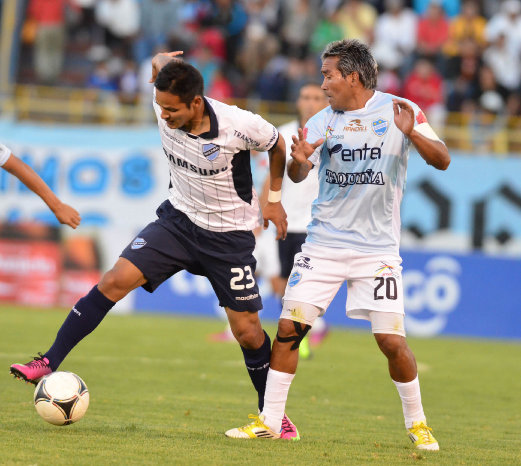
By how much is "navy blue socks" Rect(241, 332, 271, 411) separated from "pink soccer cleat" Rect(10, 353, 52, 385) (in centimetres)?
128

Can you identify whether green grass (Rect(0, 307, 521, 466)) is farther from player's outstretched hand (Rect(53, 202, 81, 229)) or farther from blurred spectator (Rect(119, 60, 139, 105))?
blurred spectator (Rect(119, 60, 139, 105))

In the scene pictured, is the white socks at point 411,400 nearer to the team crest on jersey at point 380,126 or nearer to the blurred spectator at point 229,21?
the team crest on jersey at point 380,126

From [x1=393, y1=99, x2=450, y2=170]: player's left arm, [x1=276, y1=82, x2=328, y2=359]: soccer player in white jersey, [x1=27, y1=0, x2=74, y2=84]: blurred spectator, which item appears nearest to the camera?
[x1=393, y1=99, x2=450, y2=170]: player's left arm

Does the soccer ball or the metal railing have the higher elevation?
the soccer ball

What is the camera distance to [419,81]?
18609mm

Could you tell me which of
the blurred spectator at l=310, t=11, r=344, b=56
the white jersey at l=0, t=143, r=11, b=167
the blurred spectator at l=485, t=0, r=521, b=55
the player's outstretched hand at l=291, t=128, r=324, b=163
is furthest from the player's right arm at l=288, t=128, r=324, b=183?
the blurred spectator at l=485, t=0, r=521, b=55

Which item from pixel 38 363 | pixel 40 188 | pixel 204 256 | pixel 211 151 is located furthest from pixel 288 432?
pixel 40 188

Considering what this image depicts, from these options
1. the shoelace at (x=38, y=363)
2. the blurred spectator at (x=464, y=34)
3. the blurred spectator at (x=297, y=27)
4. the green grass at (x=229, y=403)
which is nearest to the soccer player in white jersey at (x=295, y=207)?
the green grass at (x=229, y=403)

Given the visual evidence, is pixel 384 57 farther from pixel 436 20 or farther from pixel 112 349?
pixel 112 349

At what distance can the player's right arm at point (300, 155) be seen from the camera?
6.26m

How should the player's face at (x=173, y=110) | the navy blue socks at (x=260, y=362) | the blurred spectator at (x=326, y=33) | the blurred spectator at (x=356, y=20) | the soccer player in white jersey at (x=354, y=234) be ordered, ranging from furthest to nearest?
the blurred spectator at (x=326, y=33)
the blurred spectator at (x=356, y=20)
the navy blue socks at (x=260, y=362)
the soccer player in white jersey at (x=354, y=234)
the player's face at (x=173, y=110)

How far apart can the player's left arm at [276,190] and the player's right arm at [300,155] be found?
222mm

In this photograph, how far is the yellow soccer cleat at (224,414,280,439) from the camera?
6409 mm

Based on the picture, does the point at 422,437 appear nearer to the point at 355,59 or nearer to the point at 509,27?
the point at 355,59
